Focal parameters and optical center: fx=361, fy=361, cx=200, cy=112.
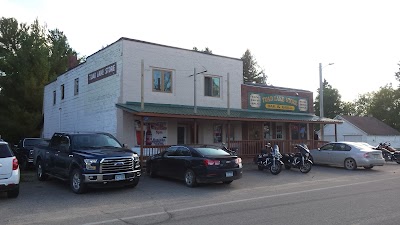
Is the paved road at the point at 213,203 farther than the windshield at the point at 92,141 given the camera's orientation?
No

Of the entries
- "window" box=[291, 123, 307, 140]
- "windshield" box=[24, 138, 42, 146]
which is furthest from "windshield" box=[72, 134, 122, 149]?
"window" box=[291, 123, 307, 140]

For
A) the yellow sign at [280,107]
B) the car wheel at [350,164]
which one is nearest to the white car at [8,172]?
the car wheel at [350,164]

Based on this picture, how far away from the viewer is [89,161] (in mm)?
10859

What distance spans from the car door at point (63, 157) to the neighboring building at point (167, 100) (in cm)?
449

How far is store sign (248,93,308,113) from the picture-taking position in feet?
81.6

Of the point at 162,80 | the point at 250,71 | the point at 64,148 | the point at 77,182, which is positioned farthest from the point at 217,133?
the point at 250,71

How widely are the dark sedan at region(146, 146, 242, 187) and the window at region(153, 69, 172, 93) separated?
7.00 meters

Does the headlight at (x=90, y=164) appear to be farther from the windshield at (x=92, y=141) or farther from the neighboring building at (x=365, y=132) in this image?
the neighboring building at (x=365, y=132)

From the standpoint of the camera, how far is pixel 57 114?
26.6 m

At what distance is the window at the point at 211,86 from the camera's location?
22.5 metres

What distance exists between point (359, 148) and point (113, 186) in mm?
13228

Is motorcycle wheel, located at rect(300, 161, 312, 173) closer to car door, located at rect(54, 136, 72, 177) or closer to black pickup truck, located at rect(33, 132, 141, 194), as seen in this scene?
black pickup truck, located at rect(33, 132, 141, 194)

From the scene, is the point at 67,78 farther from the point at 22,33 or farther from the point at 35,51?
the point at 22,33

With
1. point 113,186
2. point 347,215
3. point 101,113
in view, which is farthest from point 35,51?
point 347,215
